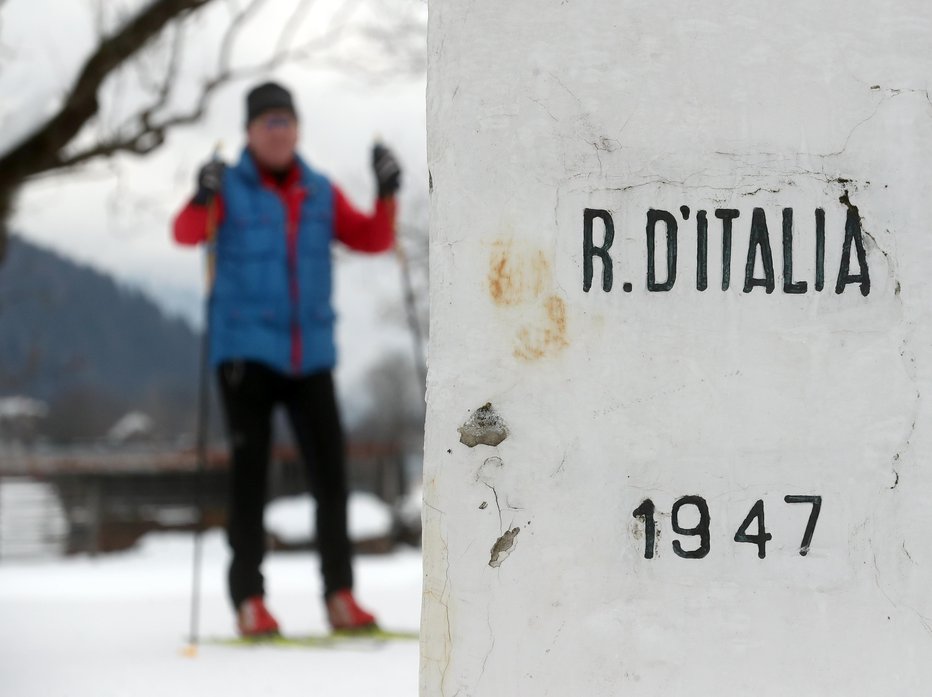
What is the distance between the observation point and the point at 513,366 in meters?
1.50

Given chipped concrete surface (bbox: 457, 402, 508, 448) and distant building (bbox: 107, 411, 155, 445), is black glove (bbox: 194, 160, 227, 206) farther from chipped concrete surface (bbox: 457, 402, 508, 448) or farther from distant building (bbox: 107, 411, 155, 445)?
distant building (bbox: 107, 411, 155, 445)

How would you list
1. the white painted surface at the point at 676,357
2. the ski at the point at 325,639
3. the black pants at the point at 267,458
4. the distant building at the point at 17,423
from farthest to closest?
the distant building at the point at 17,423 → the black pants at the point at 267,458 → the ski at the point at 325,639 → the white painted surface at the point at 676,357

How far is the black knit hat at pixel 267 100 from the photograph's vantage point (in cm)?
319

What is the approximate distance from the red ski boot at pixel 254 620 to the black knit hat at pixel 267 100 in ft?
4.79

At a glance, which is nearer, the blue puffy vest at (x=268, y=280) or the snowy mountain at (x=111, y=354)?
the blue puffy vest at (x=268, y=280)

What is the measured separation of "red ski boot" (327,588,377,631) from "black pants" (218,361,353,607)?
0.03m

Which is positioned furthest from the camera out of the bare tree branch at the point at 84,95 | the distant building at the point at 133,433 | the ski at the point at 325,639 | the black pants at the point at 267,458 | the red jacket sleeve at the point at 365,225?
the distant building at the point at 133,433

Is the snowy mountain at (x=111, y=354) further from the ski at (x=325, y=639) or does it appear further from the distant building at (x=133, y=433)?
the ski at (x=325, y=639)

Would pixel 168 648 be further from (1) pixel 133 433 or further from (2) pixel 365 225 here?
(1) pixel 133 433

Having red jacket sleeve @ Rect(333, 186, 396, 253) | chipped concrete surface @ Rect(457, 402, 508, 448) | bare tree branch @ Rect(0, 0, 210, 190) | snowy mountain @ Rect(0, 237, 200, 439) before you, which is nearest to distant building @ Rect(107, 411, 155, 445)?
snowy mountain @ Rect(0, 237, 200, 439)

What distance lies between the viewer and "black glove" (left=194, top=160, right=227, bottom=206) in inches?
120

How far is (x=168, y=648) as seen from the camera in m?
2.95

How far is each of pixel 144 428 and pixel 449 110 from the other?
32354mm

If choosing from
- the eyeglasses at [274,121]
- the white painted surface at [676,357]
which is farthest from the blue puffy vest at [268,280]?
the white painted surface at [676,357]
